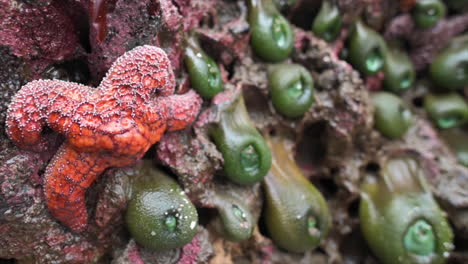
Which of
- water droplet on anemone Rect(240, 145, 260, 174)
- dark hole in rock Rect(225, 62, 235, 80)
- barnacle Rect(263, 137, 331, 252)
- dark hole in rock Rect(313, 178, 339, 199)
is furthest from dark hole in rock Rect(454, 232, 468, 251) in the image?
dark hole in rock Rect(225, 62, 235, 80)

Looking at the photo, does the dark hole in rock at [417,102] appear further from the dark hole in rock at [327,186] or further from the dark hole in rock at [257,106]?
the dark hole in rock at [257,106]

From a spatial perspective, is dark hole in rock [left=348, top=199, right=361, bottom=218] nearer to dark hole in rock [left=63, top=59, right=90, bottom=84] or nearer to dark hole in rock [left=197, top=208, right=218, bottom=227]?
dark hole in rock [left=197, top=208, right=218, bottom=227]

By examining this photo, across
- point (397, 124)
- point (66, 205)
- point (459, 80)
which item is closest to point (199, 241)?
point (66, 205)

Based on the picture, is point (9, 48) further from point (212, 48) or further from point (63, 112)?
point (212, 48)

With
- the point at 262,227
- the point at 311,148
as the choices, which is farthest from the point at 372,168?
the point at 262,227

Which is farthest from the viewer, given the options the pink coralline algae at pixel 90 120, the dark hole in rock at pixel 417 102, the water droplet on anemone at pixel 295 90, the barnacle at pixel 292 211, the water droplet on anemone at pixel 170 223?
the dark hole in rock at pixel 417 102

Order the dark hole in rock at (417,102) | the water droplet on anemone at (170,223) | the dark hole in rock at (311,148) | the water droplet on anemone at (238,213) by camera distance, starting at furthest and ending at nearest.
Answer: the dark hole in rock at (417,102) < the dark hole in rock at (311,148) < the water droplet on anemone at (238,213) < the water droplet on anemone at (170,223)

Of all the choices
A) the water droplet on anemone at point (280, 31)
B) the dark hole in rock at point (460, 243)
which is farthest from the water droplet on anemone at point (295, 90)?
the dark hole in rock at point (460, 243)
